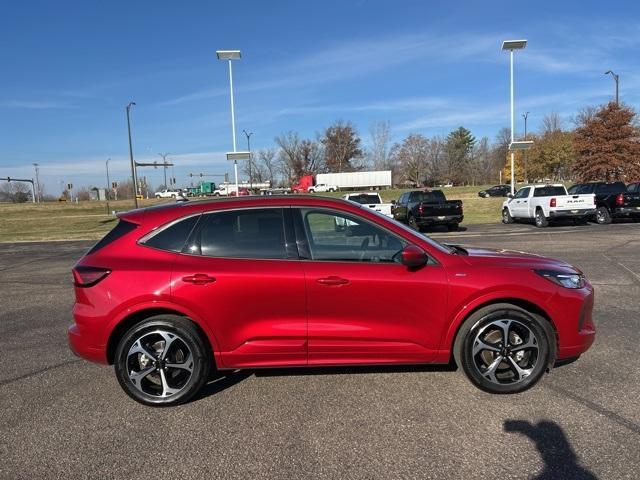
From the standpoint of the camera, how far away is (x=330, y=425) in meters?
3.63

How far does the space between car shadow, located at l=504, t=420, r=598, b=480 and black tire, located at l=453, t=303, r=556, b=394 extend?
51 centimetres

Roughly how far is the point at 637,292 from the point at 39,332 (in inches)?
328

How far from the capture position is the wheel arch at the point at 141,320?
399cm

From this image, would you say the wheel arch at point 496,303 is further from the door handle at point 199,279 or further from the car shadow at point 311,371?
the door handle at point 199,279

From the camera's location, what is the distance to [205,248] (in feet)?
13.5

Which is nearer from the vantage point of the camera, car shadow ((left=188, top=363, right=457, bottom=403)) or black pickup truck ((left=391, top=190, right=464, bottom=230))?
car shadow ((left=188, top=363, right=457, bottom=403))

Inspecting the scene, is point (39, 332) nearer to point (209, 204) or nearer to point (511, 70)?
point (209, 204)

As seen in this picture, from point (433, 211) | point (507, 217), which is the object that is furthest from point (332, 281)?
point (507, 217)

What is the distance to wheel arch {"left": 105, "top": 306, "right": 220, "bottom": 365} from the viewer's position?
399 centimetres

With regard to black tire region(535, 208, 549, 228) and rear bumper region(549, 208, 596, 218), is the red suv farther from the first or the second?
black tire region(535, 208, 549, 228)

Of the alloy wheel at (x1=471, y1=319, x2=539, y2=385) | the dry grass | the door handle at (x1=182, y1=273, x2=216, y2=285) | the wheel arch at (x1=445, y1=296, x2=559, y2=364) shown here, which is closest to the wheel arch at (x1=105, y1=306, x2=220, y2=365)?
the door handle at (x1=182, y1=273, x2=216, y2=285)

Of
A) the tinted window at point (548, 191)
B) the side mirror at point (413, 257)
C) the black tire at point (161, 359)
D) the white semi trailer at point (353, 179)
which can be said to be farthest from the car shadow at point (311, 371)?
the white semi trailer at point (353, 179)

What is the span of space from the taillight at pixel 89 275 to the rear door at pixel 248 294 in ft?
1.93

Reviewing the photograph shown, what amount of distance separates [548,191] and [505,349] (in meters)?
19.9
